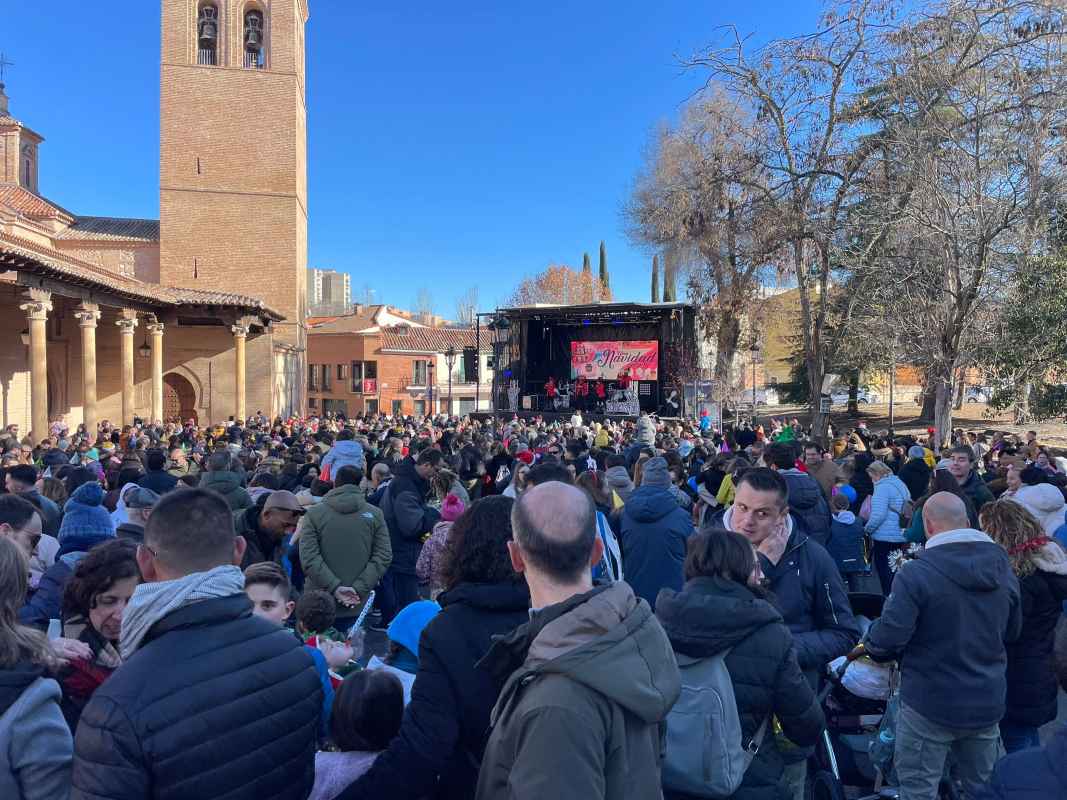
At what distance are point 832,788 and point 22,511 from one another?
12.5 feet

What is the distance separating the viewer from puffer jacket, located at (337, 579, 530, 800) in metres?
1.90

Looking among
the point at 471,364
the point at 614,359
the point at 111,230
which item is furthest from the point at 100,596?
the point at 111,230

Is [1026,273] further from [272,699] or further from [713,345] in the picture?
[713,345]

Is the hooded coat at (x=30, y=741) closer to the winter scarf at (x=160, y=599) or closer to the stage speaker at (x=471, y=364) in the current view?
the winter scarf at (x=160, y=599)

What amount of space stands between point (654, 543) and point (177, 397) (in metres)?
29.0

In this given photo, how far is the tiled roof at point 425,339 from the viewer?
50688mm

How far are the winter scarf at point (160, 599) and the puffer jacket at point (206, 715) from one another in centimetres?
2

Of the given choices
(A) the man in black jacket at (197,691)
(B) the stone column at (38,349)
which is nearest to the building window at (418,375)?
(B) the stone column at (38,349)

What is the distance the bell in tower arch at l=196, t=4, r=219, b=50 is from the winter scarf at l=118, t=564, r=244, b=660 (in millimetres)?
37738

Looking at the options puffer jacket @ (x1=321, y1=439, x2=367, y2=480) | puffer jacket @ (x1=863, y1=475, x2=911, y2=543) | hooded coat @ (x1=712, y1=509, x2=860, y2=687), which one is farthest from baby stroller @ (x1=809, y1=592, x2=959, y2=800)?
puffer jacket @ (x1=321, y1=439, x2=367, y2=480)

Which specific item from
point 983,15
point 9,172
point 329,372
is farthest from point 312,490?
point 329,372

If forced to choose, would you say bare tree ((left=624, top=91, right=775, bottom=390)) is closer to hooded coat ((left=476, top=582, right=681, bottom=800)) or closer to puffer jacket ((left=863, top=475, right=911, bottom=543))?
puffer jacket ((left=863, top=475, right=911, bottom=543))

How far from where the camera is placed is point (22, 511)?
3547 mm

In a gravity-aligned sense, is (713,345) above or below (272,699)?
above
